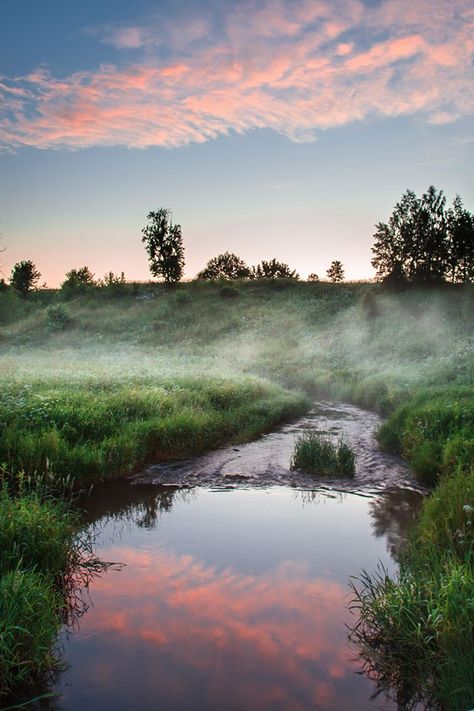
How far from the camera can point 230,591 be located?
669cm

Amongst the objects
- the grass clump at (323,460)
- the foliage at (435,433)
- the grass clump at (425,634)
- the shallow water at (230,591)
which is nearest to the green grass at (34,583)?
the shallow water at (230,591)

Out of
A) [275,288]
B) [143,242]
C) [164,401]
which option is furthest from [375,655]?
[143,242]

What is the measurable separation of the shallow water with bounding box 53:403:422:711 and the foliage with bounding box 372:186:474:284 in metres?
43.6

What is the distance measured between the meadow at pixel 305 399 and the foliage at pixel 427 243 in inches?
121

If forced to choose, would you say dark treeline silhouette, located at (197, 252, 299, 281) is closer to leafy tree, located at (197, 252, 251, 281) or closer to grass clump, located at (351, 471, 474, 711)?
leafy tree, located at (197, 252, 251, 281)

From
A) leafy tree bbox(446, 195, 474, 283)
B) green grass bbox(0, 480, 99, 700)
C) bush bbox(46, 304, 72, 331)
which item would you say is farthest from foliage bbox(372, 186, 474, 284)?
green grass bbox(0, 480, 99, 700)

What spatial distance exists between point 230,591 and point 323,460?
20.2 feet

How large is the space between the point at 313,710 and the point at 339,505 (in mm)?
5684

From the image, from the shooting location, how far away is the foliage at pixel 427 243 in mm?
51312

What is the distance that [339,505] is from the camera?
10.2 m

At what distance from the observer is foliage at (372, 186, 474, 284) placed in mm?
51312

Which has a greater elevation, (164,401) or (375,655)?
(164,401)

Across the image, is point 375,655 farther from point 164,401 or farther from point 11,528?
point 164,401

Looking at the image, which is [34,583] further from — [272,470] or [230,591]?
[272,470]
